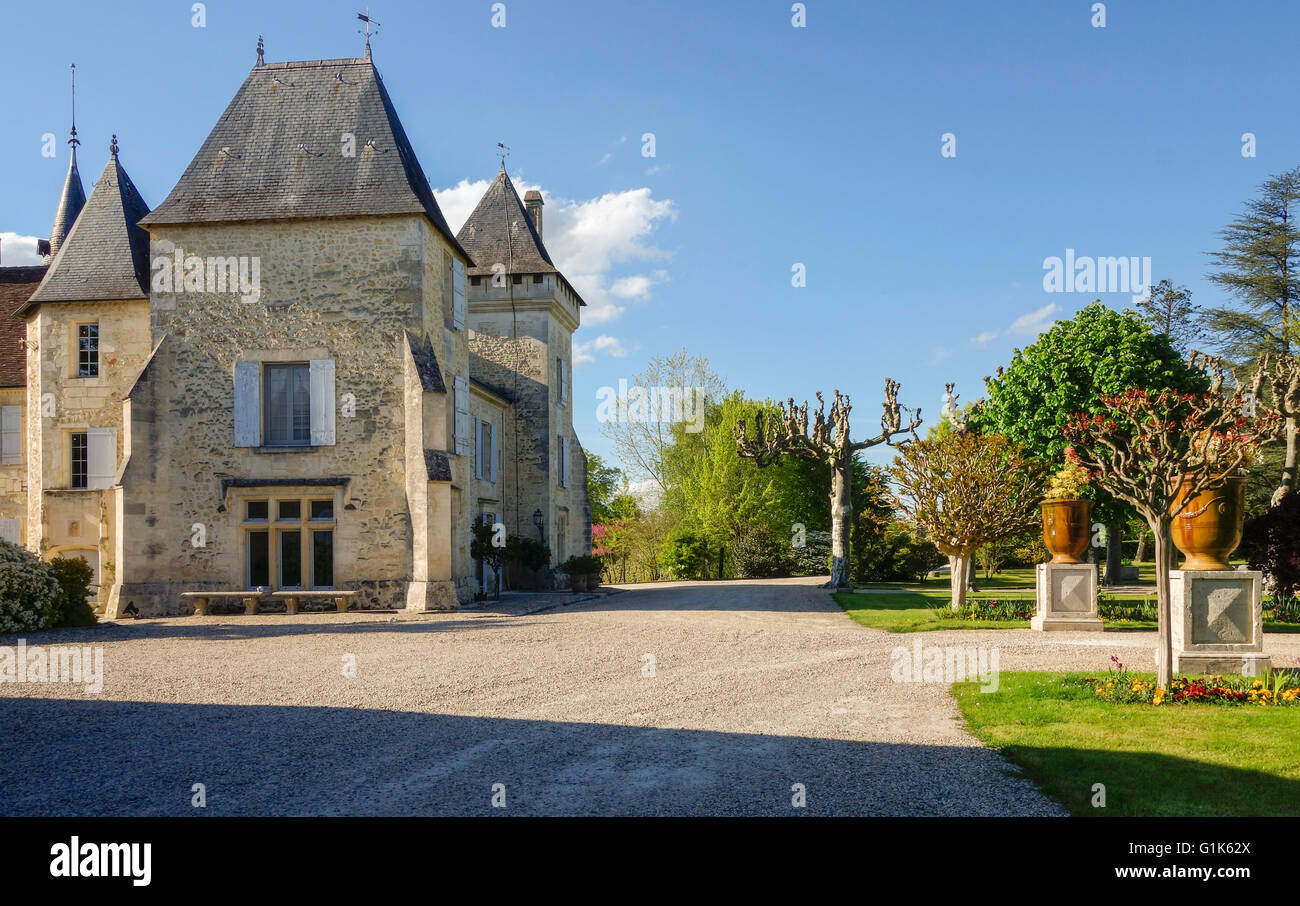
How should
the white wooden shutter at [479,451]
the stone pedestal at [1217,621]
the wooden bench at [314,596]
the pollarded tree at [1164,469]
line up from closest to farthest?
1. the pollarded tree at [1164,469]
2. the stone pedestal at [1217,621]
3. the wooden bench at [314,596]
4. the white wooden shutter at [479,451]

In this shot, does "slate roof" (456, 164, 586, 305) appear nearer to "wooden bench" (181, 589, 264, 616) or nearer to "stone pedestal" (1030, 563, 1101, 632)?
"wooden bench" (181, 589, 264, 616)

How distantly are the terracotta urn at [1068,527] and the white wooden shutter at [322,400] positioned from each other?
1370cm

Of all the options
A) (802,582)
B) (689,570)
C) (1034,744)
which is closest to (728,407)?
(689,570)

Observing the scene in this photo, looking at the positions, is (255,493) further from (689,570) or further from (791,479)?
(791,479)

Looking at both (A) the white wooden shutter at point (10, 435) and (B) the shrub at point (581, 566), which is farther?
(B) the shrub at point (581, 566)

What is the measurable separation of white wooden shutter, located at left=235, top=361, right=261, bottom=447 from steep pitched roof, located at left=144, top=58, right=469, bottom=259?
10.5 ft

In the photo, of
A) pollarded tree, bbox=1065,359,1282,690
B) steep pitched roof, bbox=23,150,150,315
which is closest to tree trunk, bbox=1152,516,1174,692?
pollarded tree, bbox=1065,359,1282,690

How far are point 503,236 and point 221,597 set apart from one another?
48.6 feet

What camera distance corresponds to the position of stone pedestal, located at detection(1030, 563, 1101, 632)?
48.1 feet

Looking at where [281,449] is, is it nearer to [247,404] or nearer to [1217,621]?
[247,404]

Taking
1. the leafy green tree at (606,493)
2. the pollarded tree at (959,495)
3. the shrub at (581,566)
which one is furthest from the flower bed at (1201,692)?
the leafy green tree at (606,493)

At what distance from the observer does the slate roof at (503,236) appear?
28328 mm

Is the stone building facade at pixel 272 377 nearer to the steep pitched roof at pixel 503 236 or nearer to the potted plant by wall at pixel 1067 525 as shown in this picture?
the steep pitched roof at pixel 503 236

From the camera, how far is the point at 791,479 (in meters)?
38.6
